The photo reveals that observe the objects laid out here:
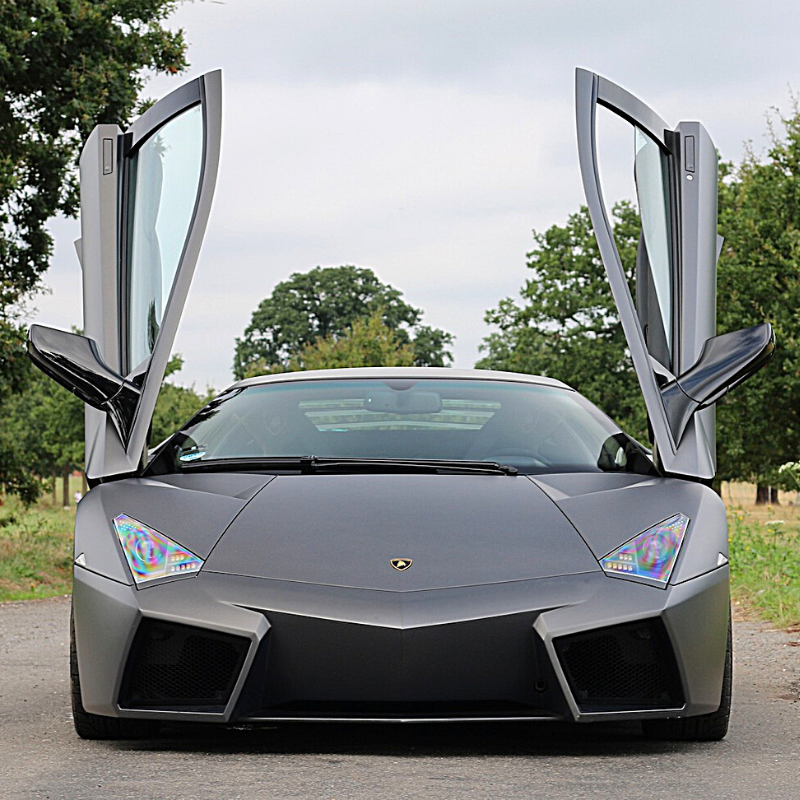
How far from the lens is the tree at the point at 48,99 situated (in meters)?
14.2

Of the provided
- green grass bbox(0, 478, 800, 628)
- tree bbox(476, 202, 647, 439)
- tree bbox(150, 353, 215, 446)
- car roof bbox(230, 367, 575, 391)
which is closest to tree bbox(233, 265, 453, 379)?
tree bbox(150, 353, 215, 446)

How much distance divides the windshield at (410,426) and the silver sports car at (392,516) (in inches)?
0.5

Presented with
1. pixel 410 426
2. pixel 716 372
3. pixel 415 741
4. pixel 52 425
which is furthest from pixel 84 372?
pixel 52 425

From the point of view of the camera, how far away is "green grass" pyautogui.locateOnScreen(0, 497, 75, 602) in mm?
12734

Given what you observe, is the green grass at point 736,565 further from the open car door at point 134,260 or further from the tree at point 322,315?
the tree at point 322,315

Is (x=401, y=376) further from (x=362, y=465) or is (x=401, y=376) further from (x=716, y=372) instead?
(x=716, y=372)

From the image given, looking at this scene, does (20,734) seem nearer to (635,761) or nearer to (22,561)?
(635,761)

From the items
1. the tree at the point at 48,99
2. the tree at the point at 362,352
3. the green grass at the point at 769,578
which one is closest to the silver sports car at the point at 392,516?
the green grass at the point at 769,578

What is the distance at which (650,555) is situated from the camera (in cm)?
371

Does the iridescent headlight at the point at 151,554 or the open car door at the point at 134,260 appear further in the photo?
the open car door at the point at 134,260

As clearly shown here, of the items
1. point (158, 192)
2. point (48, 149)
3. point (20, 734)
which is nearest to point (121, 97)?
point (48, 149)

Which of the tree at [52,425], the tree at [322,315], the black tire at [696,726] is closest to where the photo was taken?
the black tire at [696,726]

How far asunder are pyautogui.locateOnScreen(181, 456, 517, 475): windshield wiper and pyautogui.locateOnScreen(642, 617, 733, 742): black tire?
91cm

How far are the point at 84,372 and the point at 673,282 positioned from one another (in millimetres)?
2114
